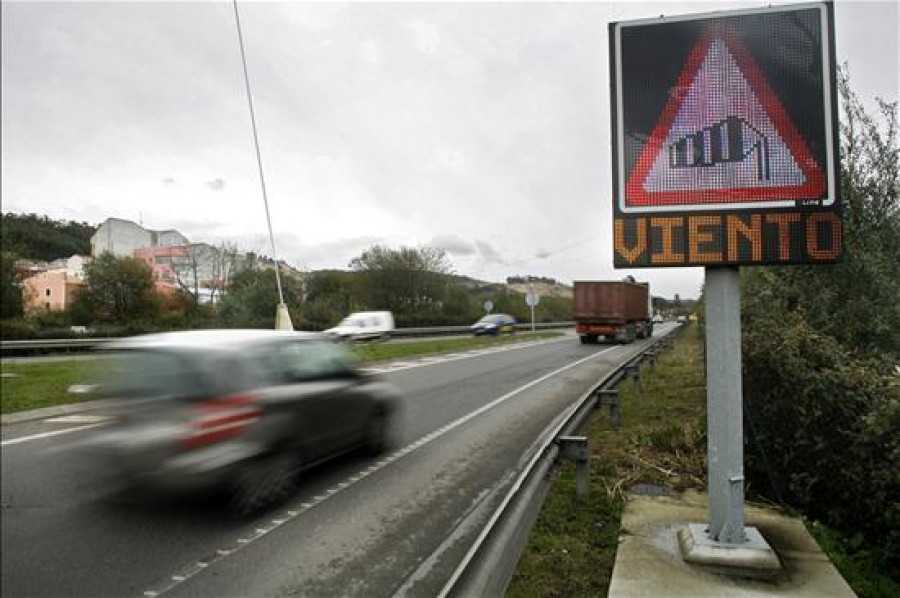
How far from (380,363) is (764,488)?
14783 mm

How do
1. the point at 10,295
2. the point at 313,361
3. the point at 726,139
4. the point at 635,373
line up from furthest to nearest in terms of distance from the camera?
the point at 10,295
the point at 635,373
the point at 313,361
the point at 726,139

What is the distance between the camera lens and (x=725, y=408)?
3910 millimetres

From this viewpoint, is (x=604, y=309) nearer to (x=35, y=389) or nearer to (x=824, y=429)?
(x=35, y=389)

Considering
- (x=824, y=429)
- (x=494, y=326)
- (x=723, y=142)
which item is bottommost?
(x=494, y=326)

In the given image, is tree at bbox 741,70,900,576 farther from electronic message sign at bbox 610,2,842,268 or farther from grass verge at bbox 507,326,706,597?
electronic message sign at bbox 610,2,842,268

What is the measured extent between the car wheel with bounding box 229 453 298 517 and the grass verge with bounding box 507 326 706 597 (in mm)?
2057

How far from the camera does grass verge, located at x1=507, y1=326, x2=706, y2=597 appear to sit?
149 inches

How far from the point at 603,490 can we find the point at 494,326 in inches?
1416

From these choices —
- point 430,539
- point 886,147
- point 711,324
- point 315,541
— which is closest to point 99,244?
point 315,541

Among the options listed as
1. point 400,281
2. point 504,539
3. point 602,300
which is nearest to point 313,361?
point 504,539

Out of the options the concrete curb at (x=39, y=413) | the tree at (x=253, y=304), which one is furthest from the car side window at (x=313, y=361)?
the tree at (x=253, y=304)

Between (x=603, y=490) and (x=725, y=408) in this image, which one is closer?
(x=725, y=408)

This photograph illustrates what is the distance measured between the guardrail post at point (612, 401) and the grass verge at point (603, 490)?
0.42 ft

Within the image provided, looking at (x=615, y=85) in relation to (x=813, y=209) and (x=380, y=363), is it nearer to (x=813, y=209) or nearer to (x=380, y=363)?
(x=813, y=209)
